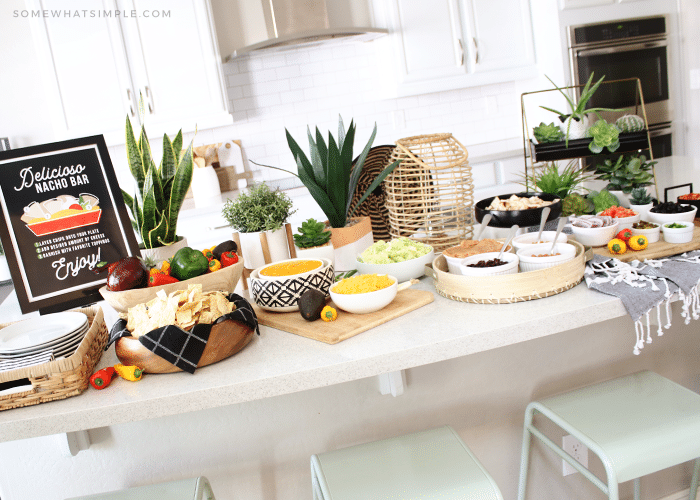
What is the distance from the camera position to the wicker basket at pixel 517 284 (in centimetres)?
130

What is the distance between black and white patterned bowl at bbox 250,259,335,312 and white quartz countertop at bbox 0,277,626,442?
0.28 ft

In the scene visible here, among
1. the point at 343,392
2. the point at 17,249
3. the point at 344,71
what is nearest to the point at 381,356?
the point at 343,392

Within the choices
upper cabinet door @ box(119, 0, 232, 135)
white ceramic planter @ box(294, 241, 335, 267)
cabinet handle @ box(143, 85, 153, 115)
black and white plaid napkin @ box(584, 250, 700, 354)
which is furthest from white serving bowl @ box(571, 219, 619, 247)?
cabinet handle @ box(143, 85, 153, 115)

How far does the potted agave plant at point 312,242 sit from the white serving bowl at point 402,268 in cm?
13

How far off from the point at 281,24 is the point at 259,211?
2.56 m

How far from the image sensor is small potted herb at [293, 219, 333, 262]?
1.63 m

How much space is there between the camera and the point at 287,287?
Answer: 4.49ft

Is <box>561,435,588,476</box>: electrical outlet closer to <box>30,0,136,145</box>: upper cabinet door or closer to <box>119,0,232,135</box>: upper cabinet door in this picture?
<box>119,0,232,135</box>: upper cabinet door

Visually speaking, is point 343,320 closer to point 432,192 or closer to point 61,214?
point 432,192

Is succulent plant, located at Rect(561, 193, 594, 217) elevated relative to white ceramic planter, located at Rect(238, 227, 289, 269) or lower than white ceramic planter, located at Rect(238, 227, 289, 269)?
lower

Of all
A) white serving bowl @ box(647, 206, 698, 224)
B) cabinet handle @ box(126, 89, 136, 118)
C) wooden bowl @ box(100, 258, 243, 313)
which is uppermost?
cabinet handle @ box(126, 89, 136, 118)

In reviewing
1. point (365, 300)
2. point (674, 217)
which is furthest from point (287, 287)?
point (674, 217)

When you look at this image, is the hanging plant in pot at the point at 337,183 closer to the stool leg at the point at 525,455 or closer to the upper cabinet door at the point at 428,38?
the stool leg at the point at 525,455

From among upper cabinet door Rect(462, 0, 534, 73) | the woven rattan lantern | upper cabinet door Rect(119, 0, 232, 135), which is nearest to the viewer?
the woven rattan lantern
